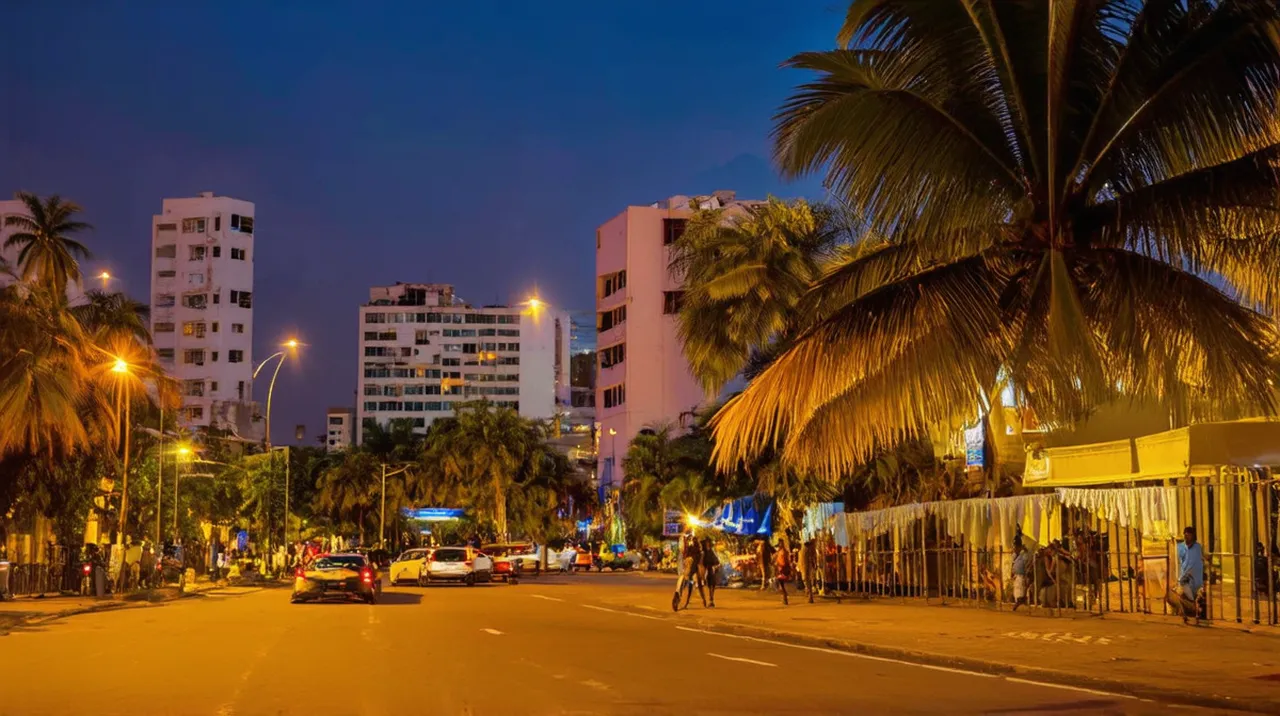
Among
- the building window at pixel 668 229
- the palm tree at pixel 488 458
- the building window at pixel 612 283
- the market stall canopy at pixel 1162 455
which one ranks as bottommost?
the market stall canopy at pixel 1162 455

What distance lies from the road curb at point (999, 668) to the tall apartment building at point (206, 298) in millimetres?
105272

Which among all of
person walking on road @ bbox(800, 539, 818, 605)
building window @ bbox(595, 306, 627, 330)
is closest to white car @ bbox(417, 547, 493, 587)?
person walking on road @ bbox(800, 539, 818, 605)

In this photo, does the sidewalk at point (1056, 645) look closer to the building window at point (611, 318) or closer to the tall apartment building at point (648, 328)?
the tall apartment building at point (648, 328)

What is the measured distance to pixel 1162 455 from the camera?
25.2 metres

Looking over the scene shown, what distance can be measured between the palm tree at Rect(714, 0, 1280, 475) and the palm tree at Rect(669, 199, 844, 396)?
72.1 ft

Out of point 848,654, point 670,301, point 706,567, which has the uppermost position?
point 670,301

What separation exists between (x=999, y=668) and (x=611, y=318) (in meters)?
84.1

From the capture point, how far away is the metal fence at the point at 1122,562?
77.8 feet

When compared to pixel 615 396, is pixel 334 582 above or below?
below

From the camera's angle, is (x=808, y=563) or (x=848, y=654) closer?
(x=848, y=654)

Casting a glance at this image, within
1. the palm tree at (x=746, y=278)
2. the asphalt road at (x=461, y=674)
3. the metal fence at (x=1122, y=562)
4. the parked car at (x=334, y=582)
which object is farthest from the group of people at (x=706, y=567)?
the parked car at (x=334, y=582)

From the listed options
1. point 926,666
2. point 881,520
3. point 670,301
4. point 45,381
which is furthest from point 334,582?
point 670,301

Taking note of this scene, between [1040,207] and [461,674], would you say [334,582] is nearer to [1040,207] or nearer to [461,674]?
[461,674]

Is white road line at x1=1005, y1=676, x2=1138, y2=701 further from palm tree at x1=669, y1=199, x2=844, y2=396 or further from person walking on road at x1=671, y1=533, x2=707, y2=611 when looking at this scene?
palm tree at x1=669, y1=199, x2=844, y2=396
